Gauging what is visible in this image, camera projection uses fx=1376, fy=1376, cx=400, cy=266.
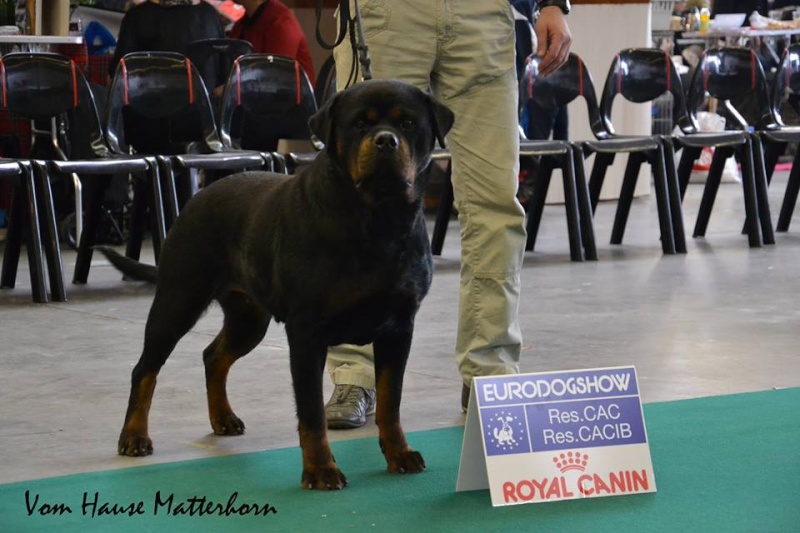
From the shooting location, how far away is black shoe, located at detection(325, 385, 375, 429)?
363 centimetres

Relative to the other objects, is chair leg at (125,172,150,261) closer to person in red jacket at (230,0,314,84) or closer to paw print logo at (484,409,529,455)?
person in red jacket at (230,0,314,84)

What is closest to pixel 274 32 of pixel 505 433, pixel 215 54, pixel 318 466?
pixel 215 54

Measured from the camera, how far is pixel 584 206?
23.9ft

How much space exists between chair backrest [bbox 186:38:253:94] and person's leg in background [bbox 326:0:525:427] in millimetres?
4126

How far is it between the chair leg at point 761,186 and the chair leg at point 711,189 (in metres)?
0.18

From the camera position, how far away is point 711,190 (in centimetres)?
815

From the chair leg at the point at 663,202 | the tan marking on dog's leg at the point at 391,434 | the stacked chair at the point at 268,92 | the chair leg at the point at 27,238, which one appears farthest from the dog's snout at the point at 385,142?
the chair leg at the point at 663,202

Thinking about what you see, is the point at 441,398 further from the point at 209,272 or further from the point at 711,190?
the point at 711,190

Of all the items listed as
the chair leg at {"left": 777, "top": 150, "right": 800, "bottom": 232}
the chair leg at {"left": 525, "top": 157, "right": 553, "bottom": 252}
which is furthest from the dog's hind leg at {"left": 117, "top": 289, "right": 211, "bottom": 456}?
the chair leg at {"left": 777, "top": 150, "right": 800, "bottom": 232}

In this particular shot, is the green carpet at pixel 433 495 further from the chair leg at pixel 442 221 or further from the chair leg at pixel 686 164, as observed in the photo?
the chair leg at pixel 686 164

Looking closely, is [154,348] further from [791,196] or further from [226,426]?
[791,196]

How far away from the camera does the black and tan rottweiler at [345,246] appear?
2.91 m

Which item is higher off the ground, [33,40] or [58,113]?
[33,40]

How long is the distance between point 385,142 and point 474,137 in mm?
871
